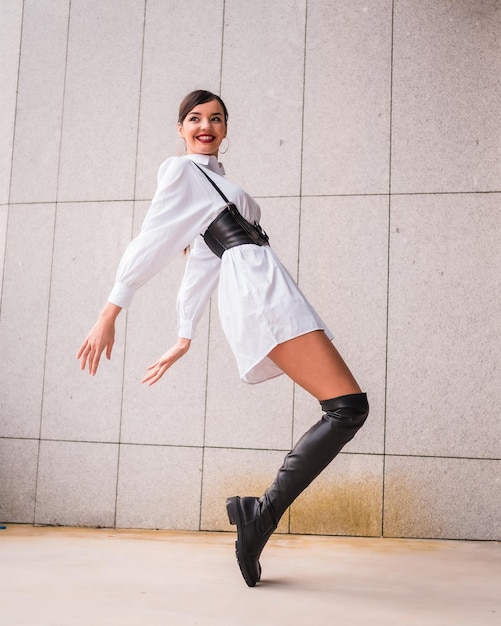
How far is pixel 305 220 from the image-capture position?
4.11 metres

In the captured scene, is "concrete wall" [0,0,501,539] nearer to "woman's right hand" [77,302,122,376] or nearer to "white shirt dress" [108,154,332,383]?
"white shirt dress" [108,154,332,383]

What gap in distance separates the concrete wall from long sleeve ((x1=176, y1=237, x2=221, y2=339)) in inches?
59.2

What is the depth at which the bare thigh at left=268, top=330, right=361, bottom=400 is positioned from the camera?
2.23 m

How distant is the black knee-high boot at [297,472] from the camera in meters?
2.22

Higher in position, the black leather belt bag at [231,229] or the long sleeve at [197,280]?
the black leather belt bag at [231,229]

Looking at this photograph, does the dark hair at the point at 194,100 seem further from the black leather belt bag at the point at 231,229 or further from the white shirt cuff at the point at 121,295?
the white shirt cuff at the point at 121,295

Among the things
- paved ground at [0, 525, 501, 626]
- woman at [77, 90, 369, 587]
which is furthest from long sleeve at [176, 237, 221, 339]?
paved ground at [0, 525, 501, 626]

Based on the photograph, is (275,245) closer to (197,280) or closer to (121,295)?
(197,280)

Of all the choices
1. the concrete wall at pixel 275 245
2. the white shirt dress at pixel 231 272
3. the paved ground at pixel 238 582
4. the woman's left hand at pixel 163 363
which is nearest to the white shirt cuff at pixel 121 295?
the white shirt dress at pixel 231 272

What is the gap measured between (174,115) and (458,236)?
6.00 feet

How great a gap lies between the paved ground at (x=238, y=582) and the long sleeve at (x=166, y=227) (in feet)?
3.05

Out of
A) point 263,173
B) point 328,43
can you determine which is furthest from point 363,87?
point 263,173

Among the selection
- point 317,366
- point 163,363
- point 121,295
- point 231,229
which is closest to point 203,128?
point 231,229

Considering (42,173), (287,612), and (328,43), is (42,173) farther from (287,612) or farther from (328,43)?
(287,612)
